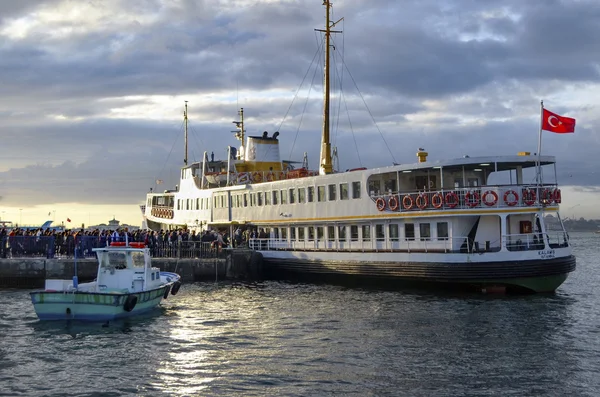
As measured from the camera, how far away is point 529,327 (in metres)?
23.4

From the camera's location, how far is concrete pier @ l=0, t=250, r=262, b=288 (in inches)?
1417

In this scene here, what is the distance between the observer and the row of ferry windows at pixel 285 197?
36.4 metres

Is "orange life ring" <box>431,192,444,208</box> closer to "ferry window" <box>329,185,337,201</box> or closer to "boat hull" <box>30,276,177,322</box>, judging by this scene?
"ferry window" <box>329,185,337,201</box>

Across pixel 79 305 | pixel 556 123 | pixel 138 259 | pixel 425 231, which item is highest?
pixel 556 123

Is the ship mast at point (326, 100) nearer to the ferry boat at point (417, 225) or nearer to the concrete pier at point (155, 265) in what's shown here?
the ferry boat at point (417, 225)

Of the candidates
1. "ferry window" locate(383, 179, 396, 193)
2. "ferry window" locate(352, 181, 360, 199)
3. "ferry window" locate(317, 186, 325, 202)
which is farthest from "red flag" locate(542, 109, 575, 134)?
"ferry window" locate(317, 186, 325, 202)

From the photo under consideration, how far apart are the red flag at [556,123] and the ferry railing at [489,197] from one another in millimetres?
2707

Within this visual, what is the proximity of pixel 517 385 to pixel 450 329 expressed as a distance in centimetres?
653

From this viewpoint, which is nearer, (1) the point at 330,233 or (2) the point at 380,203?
(2) the point at 380,203

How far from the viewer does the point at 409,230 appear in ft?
110

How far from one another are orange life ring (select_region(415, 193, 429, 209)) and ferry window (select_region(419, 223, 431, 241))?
1.25 metres

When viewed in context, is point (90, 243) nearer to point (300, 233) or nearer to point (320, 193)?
point (300, 233)

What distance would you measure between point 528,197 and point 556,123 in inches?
144

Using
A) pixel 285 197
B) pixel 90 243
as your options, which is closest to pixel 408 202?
pixel 285 197
